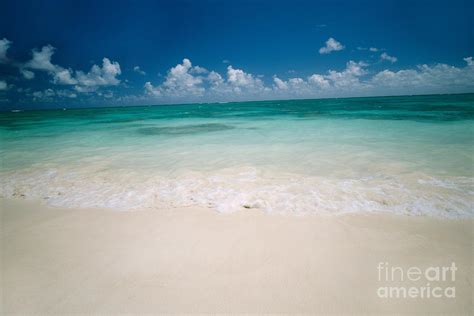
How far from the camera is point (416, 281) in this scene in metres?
2.42

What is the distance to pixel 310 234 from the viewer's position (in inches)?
127

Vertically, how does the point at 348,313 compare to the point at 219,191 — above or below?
below

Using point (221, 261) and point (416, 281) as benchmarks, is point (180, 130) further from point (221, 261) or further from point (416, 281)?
point (416, 281)

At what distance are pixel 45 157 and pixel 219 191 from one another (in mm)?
8607

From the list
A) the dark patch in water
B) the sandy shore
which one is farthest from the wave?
the dark patch in water

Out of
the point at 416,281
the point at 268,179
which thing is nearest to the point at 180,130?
the point at 268,179

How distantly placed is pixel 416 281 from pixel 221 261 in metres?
2.12

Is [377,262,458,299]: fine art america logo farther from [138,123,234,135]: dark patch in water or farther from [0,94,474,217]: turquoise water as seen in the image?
[138,123,234,135]: dark patch in water

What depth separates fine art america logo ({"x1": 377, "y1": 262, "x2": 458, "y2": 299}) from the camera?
229 centimetres

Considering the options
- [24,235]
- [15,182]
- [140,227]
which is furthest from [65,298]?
[15,182]

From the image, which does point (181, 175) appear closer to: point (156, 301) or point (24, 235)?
point (24, 235)

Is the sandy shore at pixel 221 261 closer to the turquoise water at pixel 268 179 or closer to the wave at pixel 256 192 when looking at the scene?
the wave at pixel 256 192

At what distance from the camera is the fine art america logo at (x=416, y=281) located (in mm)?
2291

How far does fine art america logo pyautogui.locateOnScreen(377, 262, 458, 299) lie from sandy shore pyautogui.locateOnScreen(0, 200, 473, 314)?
44 mm
